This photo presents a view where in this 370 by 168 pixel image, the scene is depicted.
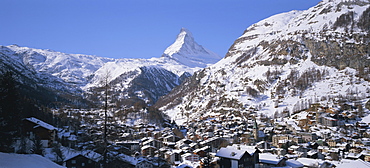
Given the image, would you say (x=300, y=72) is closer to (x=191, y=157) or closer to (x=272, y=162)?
(x=191, y=157)

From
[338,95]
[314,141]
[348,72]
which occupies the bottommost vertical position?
[314,141]

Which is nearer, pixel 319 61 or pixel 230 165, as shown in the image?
pixel 230 165

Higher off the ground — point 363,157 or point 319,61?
point 319,61

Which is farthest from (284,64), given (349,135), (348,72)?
(349,135)

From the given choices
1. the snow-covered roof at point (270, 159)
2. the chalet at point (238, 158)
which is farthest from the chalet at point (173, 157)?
the snow-covered roof at point (270, 159)

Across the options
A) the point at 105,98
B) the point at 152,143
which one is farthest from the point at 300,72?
the point at 105,98

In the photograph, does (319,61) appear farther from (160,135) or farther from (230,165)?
(230,165)

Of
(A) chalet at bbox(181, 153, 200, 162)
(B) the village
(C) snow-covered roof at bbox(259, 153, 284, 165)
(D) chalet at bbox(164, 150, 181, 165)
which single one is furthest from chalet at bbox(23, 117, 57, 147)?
(C) snow-covered roof at bbox(259, 153, 284, 165)
